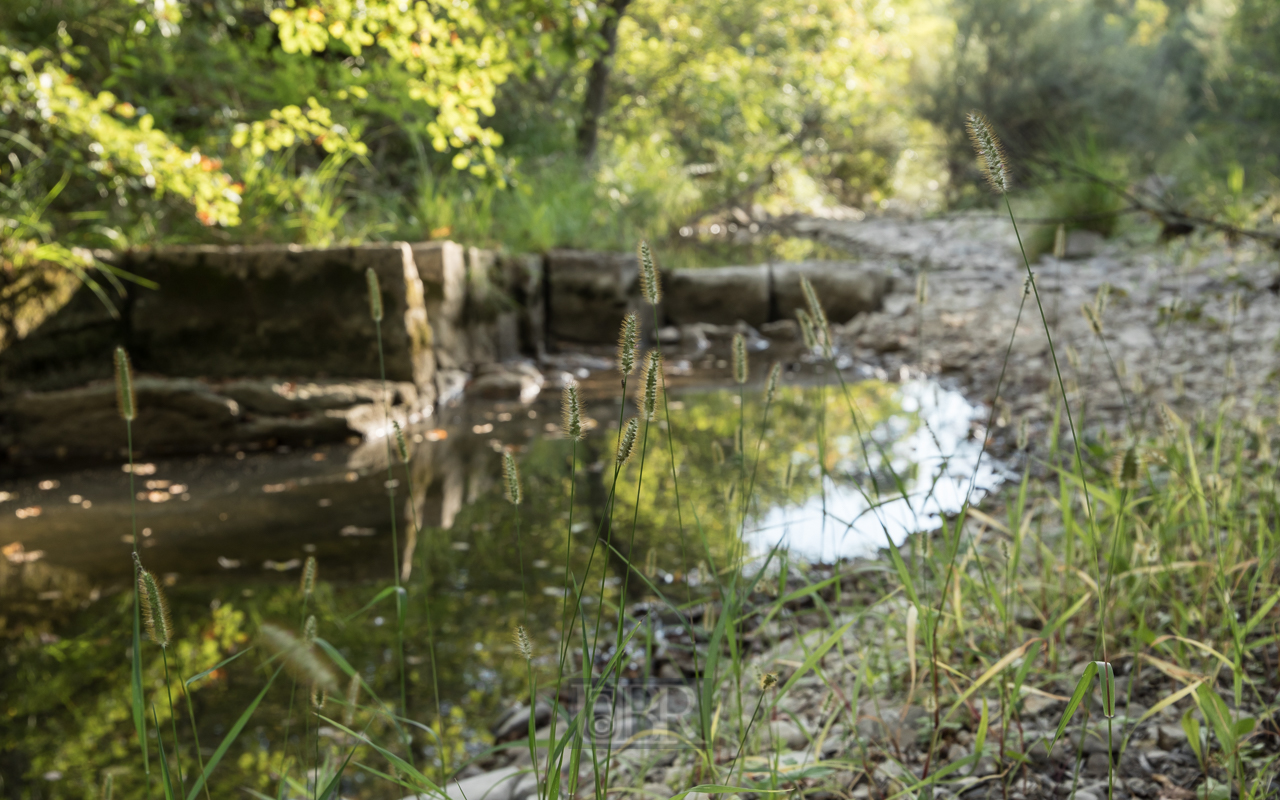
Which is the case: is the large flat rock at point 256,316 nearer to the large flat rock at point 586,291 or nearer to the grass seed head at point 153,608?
the large flat rock at point 586,291

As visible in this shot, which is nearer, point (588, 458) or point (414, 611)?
point (414, 611)

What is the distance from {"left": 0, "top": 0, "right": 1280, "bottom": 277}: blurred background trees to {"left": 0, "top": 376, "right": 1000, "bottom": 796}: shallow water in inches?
44.3

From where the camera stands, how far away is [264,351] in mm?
4375

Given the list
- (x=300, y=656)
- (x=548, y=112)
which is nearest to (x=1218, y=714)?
(x=300, y=656)

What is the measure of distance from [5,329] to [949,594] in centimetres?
401

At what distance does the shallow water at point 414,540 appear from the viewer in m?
1.71

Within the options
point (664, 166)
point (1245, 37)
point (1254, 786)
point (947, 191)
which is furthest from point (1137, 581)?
point (947, 191)

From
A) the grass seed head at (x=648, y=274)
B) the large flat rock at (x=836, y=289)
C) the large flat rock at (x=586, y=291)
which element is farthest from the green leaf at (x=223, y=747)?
the large flat rock at (x=836, y=289)

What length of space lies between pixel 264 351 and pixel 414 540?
2.20m

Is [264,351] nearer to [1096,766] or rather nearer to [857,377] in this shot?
[857,377]

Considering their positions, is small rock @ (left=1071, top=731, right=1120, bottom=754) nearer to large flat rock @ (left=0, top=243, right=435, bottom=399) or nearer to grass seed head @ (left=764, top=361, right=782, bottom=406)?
grass seed head @ (left=764, top=361, right=782, bottom=406)

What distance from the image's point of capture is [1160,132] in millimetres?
10602

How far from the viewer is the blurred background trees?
358cm

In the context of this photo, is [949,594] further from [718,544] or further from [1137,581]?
[718,544]
